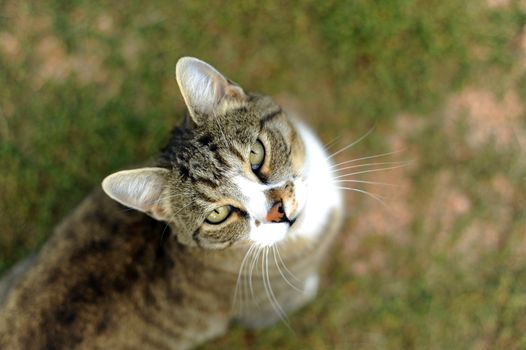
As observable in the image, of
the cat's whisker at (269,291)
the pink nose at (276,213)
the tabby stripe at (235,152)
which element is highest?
the tabby stripe at (235,152)

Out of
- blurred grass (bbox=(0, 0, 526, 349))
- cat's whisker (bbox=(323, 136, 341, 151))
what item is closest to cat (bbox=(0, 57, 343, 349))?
cat's whisker (bbox=(323, 136, 341, 151))

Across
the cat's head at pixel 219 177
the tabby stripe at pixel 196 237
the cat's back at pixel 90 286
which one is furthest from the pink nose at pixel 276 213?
the cat's back at pixel 90 286

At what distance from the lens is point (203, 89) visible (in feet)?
5.92

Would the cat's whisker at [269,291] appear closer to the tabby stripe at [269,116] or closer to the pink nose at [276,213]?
the pink nose at [276,213]

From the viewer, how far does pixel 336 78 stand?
→ 115 inches

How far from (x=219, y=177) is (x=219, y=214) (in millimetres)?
154

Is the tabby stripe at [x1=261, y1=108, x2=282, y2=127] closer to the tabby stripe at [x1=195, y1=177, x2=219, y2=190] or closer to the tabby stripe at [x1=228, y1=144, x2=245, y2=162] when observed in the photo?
the tabby stripe at [x1=228, y1=144, x2=245, y2=162]

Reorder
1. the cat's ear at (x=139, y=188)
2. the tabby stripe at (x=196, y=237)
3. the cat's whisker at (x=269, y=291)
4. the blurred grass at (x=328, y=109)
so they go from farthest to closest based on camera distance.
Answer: the blurred grass at (x=328, y=109) → the cat's whisker at (x=269, y=291) → the tabby stripe at (x=196, y=237) → the cat's ear at (x=139, y=188)

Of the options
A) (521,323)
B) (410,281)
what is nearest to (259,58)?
(410,281)

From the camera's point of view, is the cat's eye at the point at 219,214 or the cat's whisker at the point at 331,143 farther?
the cat's whisker at the point at 331,143

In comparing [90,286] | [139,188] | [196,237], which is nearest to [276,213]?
[196,237]

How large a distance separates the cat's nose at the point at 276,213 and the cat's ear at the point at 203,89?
1.49 feet

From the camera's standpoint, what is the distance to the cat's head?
174 cm

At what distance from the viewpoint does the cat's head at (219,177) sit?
5.72ft
